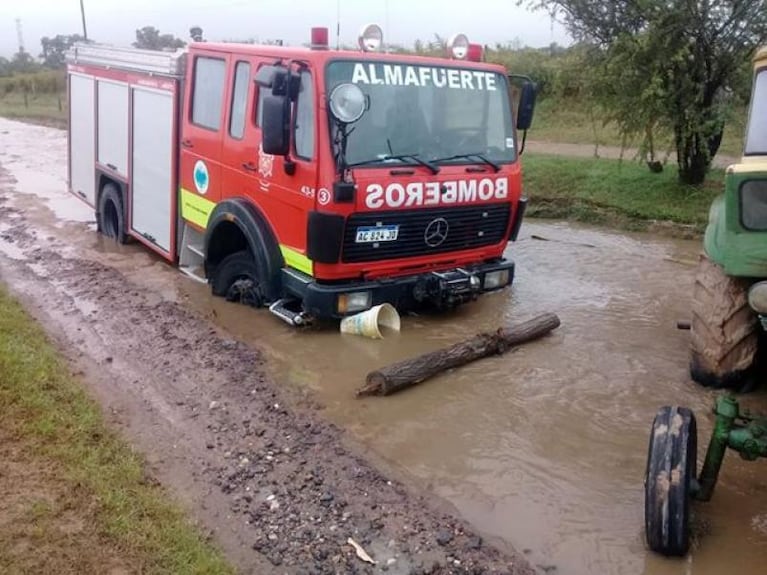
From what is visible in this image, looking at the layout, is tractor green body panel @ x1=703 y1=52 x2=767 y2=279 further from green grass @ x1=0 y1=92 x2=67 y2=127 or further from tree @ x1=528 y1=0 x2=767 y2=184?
green grass @ x1=0 y1=92 x2=67 y2=127

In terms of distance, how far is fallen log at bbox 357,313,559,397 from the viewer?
5.95 metres

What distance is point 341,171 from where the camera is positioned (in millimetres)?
6270

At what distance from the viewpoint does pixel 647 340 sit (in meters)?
7.29

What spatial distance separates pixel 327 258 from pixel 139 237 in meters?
3.91

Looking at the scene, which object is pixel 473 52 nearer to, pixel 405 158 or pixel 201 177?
pixel 405 158

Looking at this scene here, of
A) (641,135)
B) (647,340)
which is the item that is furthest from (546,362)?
(641,135)

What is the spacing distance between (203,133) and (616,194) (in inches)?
299

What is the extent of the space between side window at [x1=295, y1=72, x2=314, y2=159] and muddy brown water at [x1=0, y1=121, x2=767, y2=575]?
62.8 inches

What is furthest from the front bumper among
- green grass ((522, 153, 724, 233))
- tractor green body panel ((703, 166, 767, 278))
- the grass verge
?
green grass ((522, 153, 724, 233))

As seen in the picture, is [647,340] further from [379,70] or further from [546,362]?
[379,70]

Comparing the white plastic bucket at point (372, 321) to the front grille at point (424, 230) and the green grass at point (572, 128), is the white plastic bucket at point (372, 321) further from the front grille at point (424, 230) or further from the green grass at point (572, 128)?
the green grass at point (572, 128)

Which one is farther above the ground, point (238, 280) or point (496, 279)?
point (496, 279)

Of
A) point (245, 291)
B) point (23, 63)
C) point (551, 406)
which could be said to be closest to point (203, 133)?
point (245, 291)

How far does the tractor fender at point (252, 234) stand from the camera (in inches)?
273
